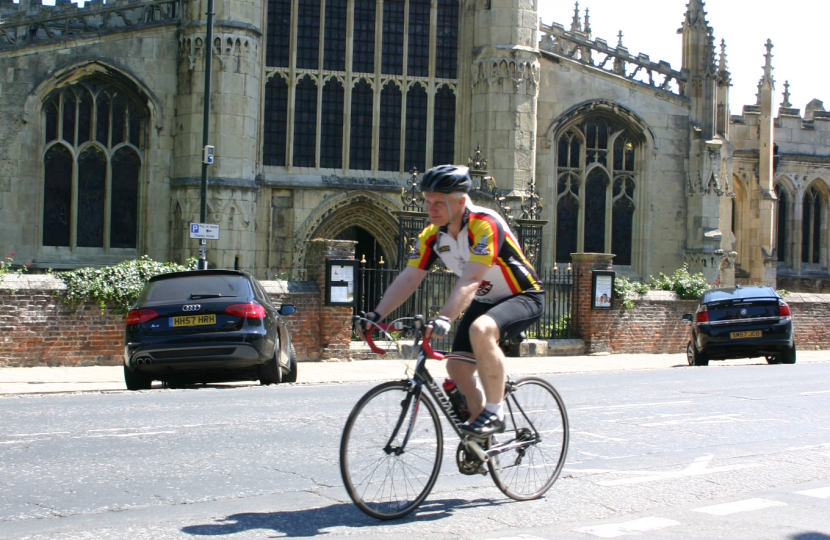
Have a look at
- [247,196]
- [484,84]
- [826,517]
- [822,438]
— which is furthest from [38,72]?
[826,517]

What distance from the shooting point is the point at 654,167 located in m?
30.2

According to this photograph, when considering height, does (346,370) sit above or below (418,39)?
below

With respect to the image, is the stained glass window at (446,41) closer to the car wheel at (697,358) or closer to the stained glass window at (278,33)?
the stained glass window at (278,33)

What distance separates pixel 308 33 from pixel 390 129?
10.5 ft

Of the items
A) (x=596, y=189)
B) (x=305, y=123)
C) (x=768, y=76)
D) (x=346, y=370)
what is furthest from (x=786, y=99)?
(x=346, y=370)

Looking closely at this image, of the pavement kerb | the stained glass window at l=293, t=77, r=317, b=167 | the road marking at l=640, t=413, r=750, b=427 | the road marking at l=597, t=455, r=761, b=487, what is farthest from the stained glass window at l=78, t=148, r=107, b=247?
the road marking at l=597, t=455, r=761, b=487

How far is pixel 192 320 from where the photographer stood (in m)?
11.9

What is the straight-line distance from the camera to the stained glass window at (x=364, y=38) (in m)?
27.7

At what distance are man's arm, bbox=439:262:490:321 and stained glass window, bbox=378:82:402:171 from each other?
22.4m

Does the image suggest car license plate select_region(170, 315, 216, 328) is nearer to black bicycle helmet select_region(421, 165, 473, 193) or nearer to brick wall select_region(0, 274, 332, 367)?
brick wall select_region(0, 274, 332, 367)

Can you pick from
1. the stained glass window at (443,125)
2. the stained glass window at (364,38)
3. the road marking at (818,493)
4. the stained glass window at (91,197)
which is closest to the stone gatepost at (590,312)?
the stained glass window at (443,125)

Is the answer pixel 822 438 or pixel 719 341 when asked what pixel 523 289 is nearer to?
pixel 822 438

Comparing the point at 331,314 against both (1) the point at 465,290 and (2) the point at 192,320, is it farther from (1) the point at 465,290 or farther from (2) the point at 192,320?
(1) the point at 465,290

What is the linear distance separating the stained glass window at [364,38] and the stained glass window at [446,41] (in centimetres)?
174
